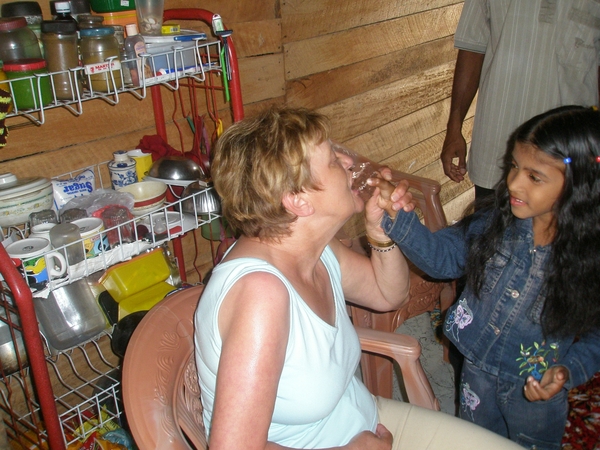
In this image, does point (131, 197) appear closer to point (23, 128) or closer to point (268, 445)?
point (23, 128)

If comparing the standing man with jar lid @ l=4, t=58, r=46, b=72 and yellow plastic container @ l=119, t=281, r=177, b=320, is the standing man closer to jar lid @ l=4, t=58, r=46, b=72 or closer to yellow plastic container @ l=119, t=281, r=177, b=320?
yellow plastic container @ l=119, t=281, r=177, b=320

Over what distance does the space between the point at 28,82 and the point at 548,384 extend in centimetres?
139

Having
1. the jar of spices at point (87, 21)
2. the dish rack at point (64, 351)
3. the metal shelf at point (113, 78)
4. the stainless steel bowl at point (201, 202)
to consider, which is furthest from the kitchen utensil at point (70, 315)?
the jar of spices at point (87, 21)

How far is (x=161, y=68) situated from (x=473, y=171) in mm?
1287

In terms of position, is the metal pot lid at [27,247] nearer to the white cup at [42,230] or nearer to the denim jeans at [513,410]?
the white cup at [42,230]

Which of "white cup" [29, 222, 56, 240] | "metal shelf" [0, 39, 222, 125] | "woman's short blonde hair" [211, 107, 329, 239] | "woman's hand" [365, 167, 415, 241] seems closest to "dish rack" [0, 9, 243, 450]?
"metal shelf" [0, 39, 222, 125]

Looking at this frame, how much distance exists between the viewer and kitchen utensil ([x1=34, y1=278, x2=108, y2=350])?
147 centimetres

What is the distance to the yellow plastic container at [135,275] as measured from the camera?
5.08 ft

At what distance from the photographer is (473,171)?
217 cm

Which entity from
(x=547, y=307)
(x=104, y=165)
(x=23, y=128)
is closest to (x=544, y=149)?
(x=547, y=307)

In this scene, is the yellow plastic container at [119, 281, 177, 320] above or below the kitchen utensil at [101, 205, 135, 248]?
below

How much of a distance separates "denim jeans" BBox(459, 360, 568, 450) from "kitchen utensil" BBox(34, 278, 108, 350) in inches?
41.7

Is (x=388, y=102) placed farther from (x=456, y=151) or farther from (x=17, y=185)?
(x=17, y=185)

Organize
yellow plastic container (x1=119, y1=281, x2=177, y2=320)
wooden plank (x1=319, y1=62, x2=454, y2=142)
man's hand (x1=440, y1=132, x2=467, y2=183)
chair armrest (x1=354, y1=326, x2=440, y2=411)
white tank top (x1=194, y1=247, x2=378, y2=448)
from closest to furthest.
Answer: white tank top (x1=194, y1=247, x2=378, y2=448) < chair armrest (x1=354, y1=326, x2=440, y2=411) < yellow plastic container (x1=119, y1=281, x2=177, y2=320) < man's hand (x1=440, y1=132, x2=467, y2=183) < wooden plank (x1=319, y1=62, x2=454, y2=142)
